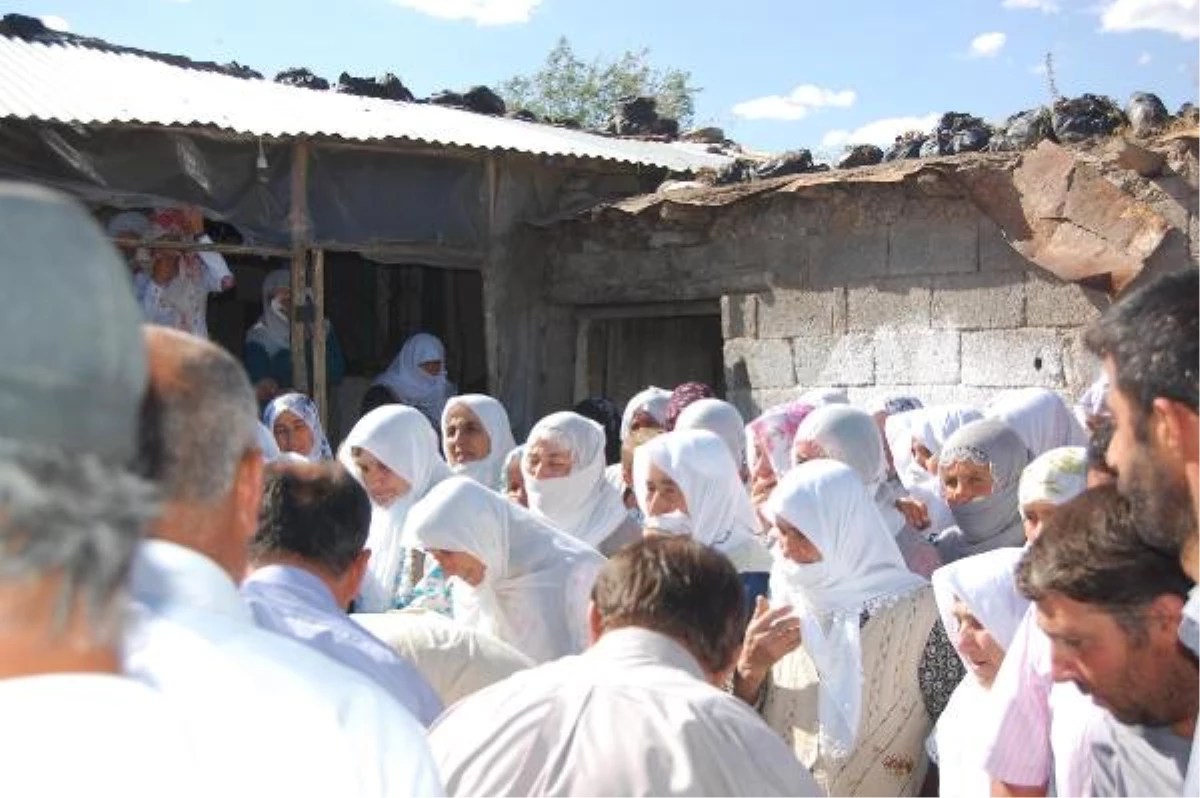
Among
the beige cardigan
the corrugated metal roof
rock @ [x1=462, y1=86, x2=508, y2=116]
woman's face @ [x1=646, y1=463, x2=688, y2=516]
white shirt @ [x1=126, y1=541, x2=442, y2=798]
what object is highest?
rock @ [x1=462, y1=86, x2=508, y2=116]

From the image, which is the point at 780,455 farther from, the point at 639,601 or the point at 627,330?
the point at 627,330

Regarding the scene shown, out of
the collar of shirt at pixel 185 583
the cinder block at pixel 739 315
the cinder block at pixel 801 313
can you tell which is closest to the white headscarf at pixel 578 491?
the cinder block at pixel 801 313

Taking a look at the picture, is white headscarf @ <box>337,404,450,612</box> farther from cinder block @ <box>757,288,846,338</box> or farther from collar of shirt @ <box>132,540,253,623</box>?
cinder block @ <box>757,288,846,338</box>

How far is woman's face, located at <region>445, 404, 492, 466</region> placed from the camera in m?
5.84

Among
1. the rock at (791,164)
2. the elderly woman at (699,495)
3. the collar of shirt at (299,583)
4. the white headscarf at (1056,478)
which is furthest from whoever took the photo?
the rock at (791,164)

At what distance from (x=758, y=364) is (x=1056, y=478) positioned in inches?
202

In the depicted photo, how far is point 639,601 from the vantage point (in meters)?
2.18

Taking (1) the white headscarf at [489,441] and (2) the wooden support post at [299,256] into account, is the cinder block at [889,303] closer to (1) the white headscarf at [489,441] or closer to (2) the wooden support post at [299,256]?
(1) the white headscarf at [489,441]

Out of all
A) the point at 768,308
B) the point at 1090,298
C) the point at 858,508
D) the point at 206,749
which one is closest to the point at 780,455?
the point at 858,508

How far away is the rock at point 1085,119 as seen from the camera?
7.20 meters

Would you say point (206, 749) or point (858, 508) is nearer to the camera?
point (206, 749)

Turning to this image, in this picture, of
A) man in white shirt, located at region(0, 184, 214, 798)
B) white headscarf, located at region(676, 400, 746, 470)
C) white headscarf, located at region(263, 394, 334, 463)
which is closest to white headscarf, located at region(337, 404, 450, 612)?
white headscarf, located at region(676, 400, 746, 470)

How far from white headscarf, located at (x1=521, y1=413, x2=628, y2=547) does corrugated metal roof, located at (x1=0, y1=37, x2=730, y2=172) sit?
388 cm

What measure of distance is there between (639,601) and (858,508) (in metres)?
1.54
